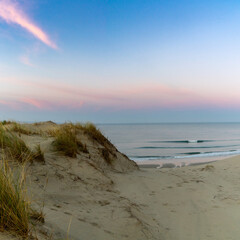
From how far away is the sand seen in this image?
2.48 metres

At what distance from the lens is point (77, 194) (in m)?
3.62

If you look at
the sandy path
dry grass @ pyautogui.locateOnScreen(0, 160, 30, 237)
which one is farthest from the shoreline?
dry grass @ pyautogui.locateOnScreen(0, 160, 30, 237)

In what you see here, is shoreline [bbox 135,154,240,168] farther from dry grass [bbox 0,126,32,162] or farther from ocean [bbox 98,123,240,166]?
dry grass [bbox 0,126,32,162]

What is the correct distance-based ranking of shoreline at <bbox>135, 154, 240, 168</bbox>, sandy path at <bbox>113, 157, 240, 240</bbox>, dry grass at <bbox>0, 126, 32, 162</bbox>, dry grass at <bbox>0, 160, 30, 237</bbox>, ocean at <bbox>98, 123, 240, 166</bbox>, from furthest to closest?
ocean at <bbox>98, 123, 240, 166</bbox> < shoreline at <bbox>135, 154, 240, 168</bbox> < dry grass at <bbox>0, 126, 32, 162</bbox> < sandy path at <bbox>113, 157, 240, 240</bbox> < dry grass at <bbox>0, 160, 30, 237</bbox>

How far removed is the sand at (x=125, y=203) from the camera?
8.13 ft

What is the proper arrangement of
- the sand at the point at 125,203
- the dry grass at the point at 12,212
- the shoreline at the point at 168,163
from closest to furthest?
→ 1. the dry grass at the point at 12,212
2. the sand at the point at 125,203
3. the shoreline at the point at 168,163

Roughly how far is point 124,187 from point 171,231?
1940 mm

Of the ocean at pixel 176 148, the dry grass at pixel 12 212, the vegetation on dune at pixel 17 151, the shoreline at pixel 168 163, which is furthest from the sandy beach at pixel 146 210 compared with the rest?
the shoreline at pixel 168 163

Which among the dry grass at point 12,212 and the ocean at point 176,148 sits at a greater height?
the dry grass at point 12,212

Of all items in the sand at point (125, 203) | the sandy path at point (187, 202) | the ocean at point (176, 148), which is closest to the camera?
the sand at point (125, 203)

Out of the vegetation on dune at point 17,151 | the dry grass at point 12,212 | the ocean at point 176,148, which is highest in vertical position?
the vegetation on dune at point 17,151

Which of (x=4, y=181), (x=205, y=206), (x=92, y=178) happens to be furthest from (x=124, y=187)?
(x=4, y=181)

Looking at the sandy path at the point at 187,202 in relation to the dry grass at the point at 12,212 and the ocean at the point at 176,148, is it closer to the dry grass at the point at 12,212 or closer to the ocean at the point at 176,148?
the dry grass at the point at 12,212

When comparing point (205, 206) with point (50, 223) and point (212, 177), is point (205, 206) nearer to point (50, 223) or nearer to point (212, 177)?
point (212, 177)
